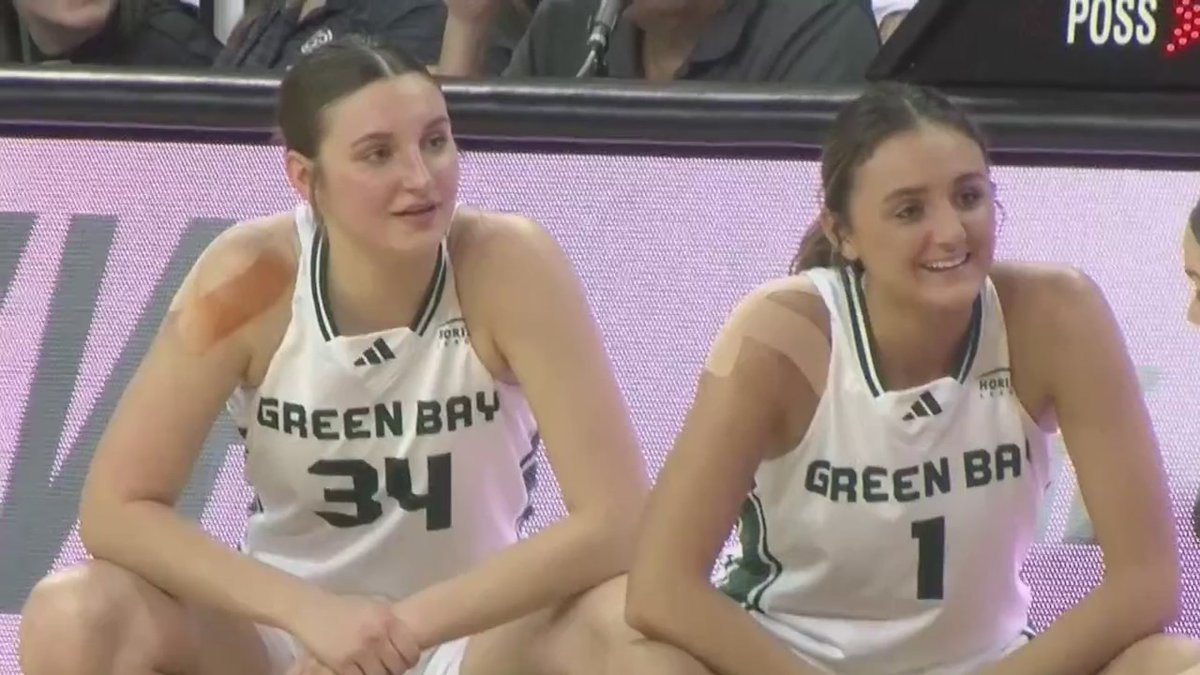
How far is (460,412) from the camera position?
2.16 metres

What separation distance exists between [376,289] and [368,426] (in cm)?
15

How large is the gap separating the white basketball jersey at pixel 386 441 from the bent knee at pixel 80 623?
231 millimetres

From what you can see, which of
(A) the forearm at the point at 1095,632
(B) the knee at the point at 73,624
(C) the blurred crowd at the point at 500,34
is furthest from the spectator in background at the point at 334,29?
(A) the forearm at the point at 1095,632

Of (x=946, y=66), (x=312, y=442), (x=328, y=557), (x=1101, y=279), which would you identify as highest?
(x=946, y=66)

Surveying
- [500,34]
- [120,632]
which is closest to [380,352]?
[120,632]

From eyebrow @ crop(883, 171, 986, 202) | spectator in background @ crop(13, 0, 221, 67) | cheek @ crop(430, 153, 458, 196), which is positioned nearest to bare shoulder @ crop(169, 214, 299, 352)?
cheek @ crop(430, 153, 458, 196)

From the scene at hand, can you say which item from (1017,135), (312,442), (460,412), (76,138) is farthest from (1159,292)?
(76,138)

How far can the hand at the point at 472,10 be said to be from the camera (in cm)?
300

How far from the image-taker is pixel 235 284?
2191 millimetres

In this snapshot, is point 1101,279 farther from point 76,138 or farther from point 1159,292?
point 76,138

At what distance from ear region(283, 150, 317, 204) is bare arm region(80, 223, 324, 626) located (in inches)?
4.2

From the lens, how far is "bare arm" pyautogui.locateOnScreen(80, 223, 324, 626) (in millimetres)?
2068

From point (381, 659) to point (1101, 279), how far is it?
→ 0.98 meters

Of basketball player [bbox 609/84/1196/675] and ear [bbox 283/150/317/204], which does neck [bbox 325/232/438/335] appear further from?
basketball player [bbox 609/84/1196/675]
